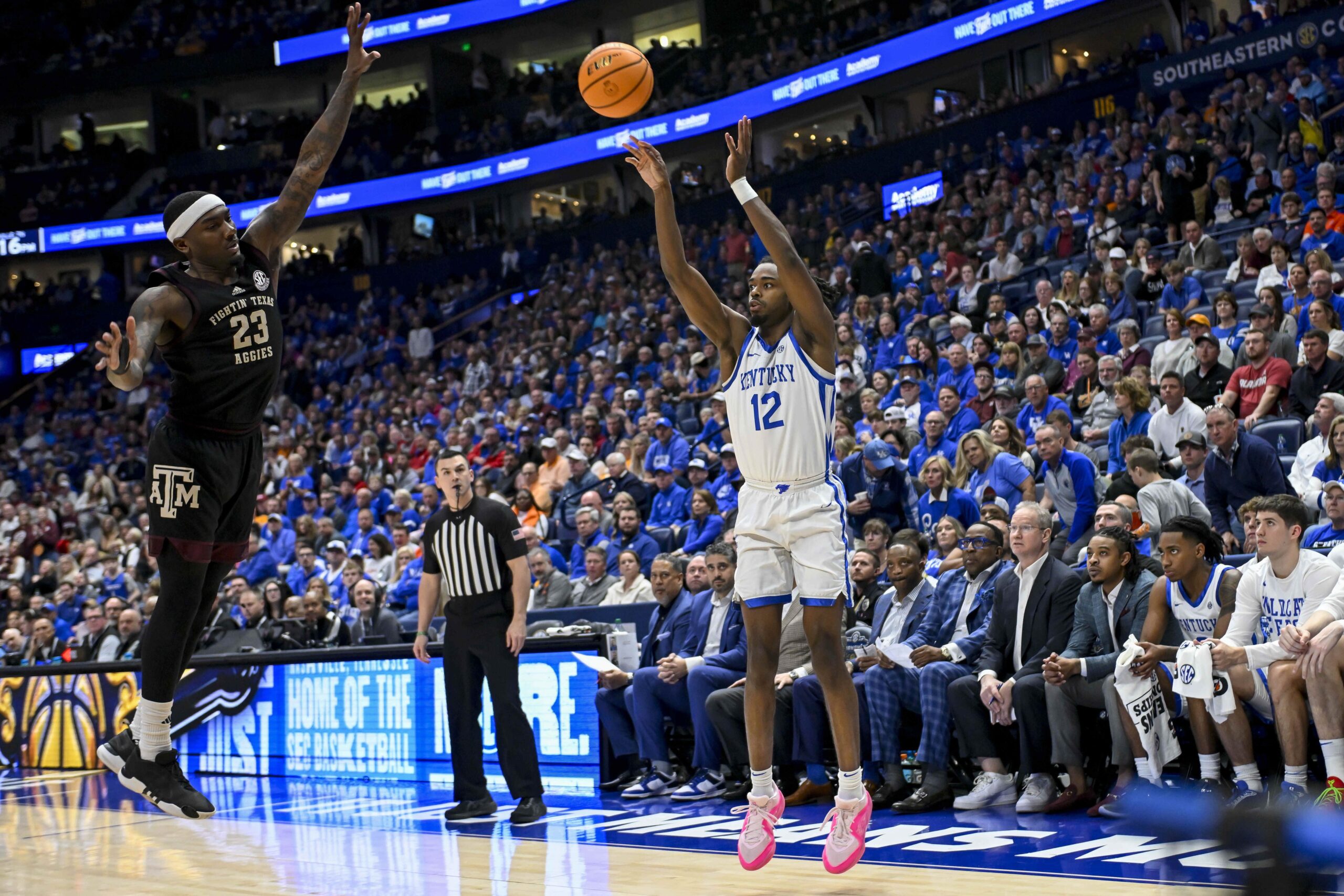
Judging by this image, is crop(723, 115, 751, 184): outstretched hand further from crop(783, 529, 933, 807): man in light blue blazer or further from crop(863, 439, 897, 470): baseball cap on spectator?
crop(863, 439, 897, 470): baseball cap on spectator

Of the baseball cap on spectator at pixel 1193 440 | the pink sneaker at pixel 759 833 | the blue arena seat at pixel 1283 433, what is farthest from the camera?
the blue arena seat at pixel 1283 433

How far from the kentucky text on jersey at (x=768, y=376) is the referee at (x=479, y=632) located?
9.80 feet

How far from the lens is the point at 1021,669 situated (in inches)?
278

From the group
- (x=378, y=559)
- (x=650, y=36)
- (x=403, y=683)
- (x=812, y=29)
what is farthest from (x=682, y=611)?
(x=650, y=36)

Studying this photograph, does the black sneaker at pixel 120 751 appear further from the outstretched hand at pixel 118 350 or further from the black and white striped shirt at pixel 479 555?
the black and white striped shirt at pixel 479 555

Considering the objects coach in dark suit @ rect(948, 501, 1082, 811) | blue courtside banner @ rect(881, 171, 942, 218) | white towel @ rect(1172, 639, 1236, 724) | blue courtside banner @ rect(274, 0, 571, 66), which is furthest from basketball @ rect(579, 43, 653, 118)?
blue courtside banner @ rect(274, 0, 571, 66)

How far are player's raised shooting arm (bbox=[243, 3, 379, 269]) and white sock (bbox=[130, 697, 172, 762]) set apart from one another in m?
1.72

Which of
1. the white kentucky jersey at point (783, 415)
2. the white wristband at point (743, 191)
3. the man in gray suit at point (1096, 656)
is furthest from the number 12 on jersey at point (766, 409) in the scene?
the man in gray suit at point (1096, 656)

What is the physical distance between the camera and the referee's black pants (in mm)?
7867

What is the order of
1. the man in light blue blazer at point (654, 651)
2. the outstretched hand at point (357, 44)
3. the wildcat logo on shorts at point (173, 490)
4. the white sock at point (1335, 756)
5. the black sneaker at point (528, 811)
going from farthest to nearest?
the man in light blue blazer at point (654, 651) < the black sneaker at point (528, 811) < the white sock at point (1335, 756) < the outstretched hand at point (357, 44) < the wildcat logo on shorts at point (173, 490)

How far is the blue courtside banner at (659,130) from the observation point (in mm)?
21172

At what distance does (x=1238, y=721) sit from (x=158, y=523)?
4.92 meters

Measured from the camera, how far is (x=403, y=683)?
10.2 m

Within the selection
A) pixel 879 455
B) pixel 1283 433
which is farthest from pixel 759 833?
pixel 1283 433
